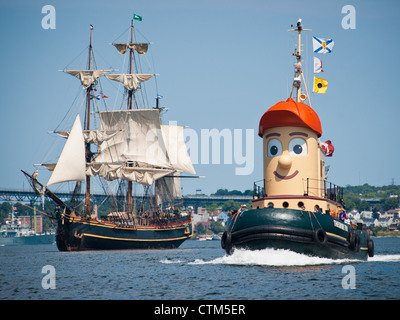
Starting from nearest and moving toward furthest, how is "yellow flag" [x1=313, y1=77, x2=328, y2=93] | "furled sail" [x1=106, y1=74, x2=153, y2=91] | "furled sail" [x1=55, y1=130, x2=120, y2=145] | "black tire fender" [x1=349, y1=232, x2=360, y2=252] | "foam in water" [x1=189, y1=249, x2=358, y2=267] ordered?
"foam in water" [x1=189, y1=249, x2=358, y2=267]
"black tire fender" [x1=349, y1=232, x2=360, y2=252]
"yellow flag" [x1=313, y1=77, x2=328, y2=93]
"furled sail" [x1=55, y1=130, x2=120, y2=145]
"furled sail" [x1=106, y1=74, x2=153, y2=91]

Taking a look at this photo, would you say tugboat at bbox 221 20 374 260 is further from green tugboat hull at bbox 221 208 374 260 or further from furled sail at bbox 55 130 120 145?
furled sail at bbox 55 130 120 145

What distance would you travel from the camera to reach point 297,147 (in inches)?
1495

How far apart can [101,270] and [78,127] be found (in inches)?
1592

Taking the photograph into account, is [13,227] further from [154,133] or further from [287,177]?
[287,177]

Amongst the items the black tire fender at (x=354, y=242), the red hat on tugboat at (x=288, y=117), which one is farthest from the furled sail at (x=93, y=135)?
the black tire fender at (x=354, y=242)

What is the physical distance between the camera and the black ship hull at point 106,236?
7806cm

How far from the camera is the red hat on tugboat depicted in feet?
123

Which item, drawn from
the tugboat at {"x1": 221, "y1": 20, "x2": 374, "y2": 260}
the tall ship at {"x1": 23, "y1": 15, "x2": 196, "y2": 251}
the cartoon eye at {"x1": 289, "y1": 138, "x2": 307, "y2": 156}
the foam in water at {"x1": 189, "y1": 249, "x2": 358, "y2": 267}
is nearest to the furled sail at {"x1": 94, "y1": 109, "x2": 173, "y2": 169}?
the tall ship at {"x1": 23, "y1": 15, "x2": 196, "y2": 251}

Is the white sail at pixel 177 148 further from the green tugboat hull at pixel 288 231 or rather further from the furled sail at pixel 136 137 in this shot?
the green tugboat hull at pixel 288 231

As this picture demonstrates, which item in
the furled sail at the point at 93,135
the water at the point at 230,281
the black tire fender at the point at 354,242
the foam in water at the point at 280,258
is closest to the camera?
the water at the point at 230,281

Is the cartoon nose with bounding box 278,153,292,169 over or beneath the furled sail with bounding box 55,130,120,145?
beneath
